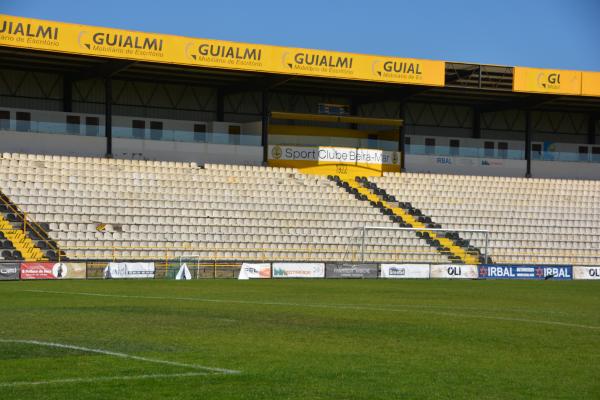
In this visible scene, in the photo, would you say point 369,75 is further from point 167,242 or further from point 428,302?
point 428,302

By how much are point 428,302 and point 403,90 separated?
109ft

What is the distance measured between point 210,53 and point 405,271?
15049 millimetres

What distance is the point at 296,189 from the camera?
52688 millimetres

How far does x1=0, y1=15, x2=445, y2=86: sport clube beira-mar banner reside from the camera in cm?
4669

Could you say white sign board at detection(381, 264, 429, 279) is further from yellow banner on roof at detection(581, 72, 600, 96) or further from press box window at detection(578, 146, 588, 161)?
press box window at detection(578, 146, 588, 161)

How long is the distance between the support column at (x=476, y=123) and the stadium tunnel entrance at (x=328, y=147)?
7.63 metres

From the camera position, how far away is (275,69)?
52906mm

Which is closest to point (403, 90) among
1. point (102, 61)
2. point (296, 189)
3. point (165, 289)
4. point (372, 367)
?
point (296, 189)

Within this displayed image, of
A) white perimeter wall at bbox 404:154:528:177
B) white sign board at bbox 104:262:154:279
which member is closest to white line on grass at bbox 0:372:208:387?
white sign board at bbox 104:262:154:279

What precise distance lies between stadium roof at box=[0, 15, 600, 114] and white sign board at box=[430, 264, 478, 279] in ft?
44.0

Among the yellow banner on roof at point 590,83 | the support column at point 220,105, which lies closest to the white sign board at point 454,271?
the yellow banner on roof at point 590,83

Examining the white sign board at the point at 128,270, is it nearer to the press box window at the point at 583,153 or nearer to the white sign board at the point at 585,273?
the white sign board at the point at 585,273

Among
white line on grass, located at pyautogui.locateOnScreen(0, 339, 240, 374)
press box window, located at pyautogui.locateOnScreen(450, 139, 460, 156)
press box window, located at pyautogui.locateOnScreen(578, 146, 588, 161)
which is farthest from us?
press box window, located at pyautogui.locateOnScreen(578, 146, 588, 161)

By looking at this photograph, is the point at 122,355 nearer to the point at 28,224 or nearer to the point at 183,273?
the point at 183,273
